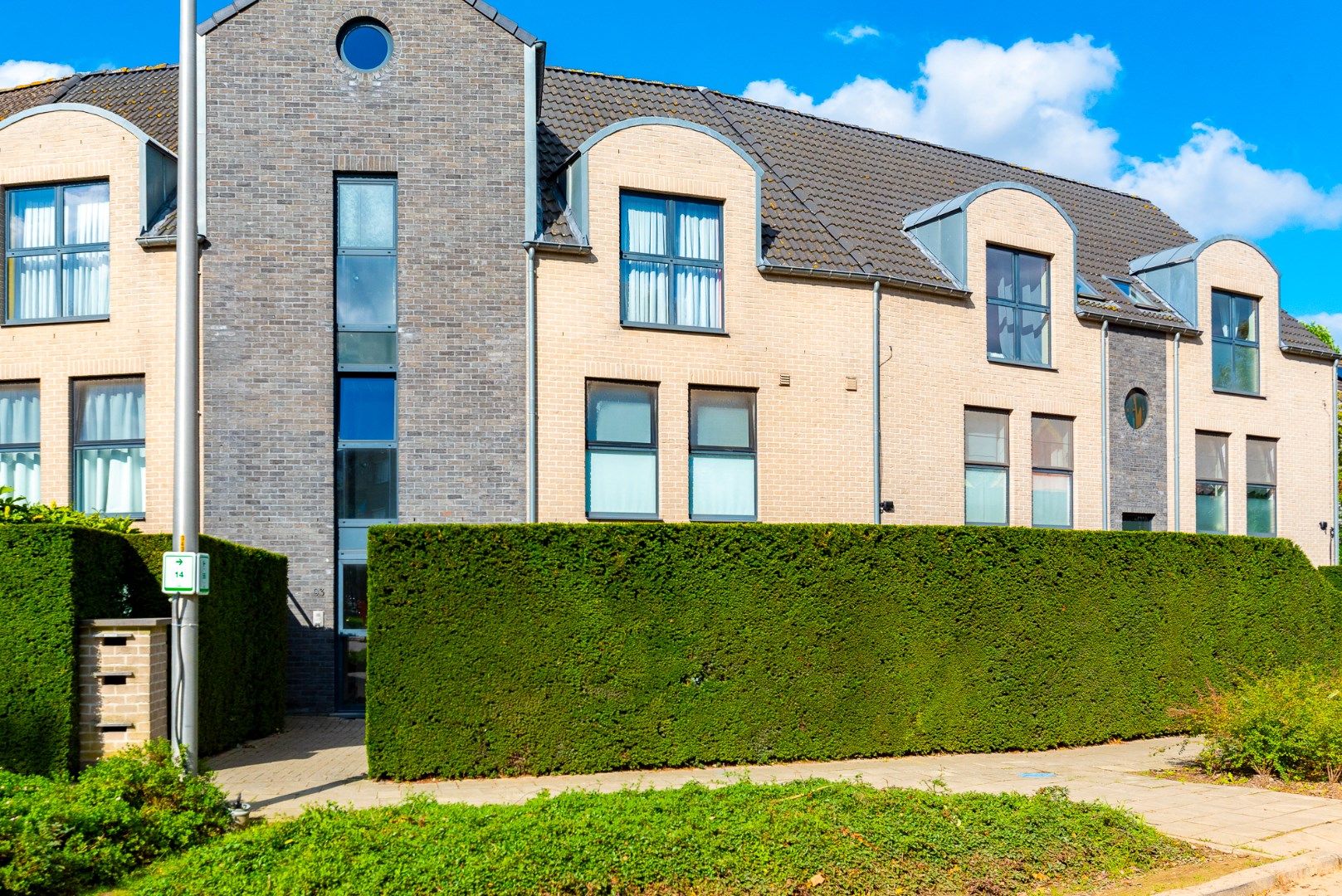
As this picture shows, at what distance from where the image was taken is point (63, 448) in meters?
15.8

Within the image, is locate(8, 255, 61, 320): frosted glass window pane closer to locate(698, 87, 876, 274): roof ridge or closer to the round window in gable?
the round window in gable

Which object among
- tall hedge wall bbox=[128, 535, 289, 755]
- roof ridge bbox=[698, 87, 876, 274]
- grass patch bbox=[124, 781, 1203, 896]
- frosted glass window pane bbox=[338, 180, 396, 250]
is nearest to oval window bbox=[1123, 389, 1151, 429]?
roof ridge bbox=[698, 87, 876, 274]

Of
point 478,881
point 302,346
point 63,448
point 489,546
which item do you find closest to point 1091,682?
point 489,546

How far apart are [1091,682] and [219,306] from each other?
11934 millimetres

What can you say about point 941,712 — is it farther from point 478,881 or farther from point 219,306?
point 219,306

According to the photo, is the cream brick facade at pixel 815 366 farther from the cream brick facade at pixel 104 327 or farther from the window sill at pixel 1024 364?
the cream brick facade at pixel 104 327

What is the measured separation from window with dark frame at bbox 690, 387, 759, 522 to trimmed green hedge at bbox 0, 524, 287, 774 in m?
6.72

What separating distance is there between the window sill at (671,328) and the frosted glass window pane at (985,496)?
5257 mm

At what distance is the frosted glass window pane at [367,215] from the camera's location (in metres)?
15.9

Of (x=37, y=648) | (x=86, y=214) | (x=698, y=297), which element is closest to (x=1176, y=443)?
(x=698, y=297)

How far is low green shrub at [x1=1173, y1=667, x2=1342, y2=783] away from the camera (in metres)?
10.9

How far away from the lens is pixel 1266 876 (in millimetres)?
7617

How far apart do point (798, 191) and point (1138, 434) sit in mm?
7695

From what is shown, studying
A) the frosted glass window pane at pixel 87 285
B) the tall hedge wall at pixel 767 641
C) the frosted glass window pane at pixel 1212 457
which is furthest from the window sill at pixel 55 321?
the frosted glass window pane at pixel 1212 457
